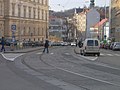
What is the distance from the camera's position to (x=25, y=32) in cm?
11806

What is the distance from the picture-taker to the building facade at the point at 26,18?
108869 millimetres

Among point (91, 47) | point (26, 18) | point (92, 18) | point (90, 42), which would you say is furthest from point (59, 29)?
point (91, 47)

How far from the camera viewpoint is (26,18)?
121m

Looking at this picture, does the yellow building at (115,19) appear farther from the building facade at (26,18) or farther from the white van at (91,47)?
the white van at (91,47)

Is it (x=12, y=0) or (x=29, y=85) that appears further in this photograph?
(x=12, y=0)

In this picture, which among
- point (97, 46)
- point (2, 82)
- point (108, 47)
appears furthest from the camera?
point (108, 47)

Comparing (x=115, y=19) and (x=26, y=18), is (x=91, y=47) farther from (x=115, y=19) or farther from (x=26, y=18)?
(x=26, y=18)

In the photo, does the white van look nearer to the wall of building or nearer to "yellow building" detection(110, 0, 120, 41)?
"yellow building" detection(110, 0, 120, 41)

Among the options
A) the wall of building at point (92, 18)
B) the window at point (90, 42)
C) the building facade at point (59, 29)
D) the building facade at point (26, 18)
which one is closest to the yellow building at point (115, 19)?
the building facade at point (26, 18)

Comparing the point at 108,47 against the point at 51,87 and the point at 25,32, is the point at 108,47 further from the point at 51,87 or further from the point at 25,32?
the point at 51,87

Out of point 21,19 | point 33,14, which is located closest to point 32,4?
point 33,14

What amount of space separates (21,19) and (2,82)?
102m

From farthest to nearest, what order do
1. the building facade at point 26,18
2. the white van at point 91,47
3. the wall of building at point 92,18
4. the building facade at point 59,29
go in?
1. the building facade at point 59,29
2. the wall of building at point 92,18
3. the building facade at point 26,18
4. the white van at point 91,47

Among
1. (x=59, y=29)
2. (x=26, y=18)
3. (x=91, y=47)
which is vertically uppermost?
(x=26, y=18)
